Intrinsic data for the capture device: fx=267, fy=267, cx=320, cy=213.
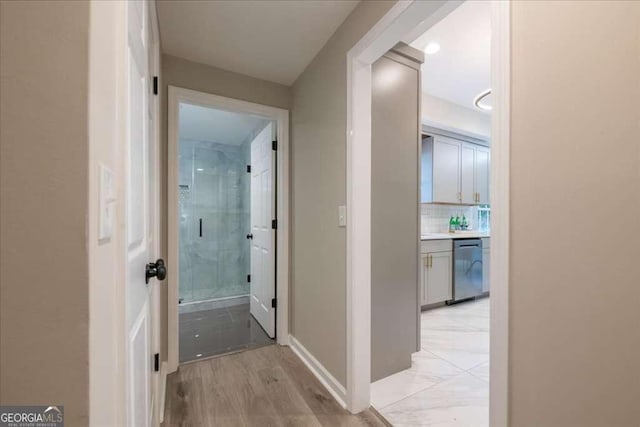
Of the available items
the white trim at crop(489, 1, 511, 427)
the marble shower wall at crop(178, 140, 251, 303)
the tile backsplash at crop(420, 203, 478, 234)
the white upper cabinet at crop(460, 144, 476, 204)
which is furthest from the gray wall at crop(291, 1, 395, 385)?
the white upper cabinet at crop(460, 144, 476, 204)

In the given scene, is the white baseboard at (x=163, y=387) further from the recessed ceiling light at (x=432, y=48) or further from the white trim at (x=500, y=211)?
the recessed ceiling light at (x=432, y=48)

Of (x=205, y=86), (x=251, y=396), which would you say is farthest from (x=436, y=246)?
(x=205, y=86)

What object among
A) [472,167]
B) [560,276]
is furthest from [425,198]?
[560,276]

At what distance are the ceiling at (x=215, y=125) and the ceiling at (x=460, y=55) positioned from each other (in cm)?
181

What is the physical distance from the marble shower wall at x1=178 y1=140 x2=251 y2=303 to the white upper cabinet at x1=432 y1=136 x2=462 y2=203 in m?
2.64

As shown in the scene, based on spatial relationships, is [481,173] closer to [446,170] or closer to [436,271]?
[446,170]

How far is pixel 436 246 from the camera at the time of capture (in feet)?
10.5

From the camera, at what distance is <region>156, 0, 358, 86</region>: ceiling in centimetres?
155

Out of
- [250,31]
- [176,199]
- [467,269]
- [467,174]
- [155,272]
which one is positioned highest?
[250,31]

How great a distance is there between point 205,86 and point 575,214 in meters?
2.37

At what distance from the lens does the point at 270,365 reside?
2.07 meters

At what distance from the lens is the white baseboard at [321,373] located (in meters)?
1.66

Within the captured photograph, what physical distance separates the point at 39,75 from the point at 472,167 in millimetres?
4425

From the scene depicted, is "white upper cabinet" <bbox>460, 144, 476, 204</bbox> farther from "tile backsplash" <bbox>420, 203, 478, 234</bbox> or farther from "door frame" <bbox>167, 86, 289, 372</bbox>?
"door frame" <bbox>167, 86, 289, 372</bbox>
